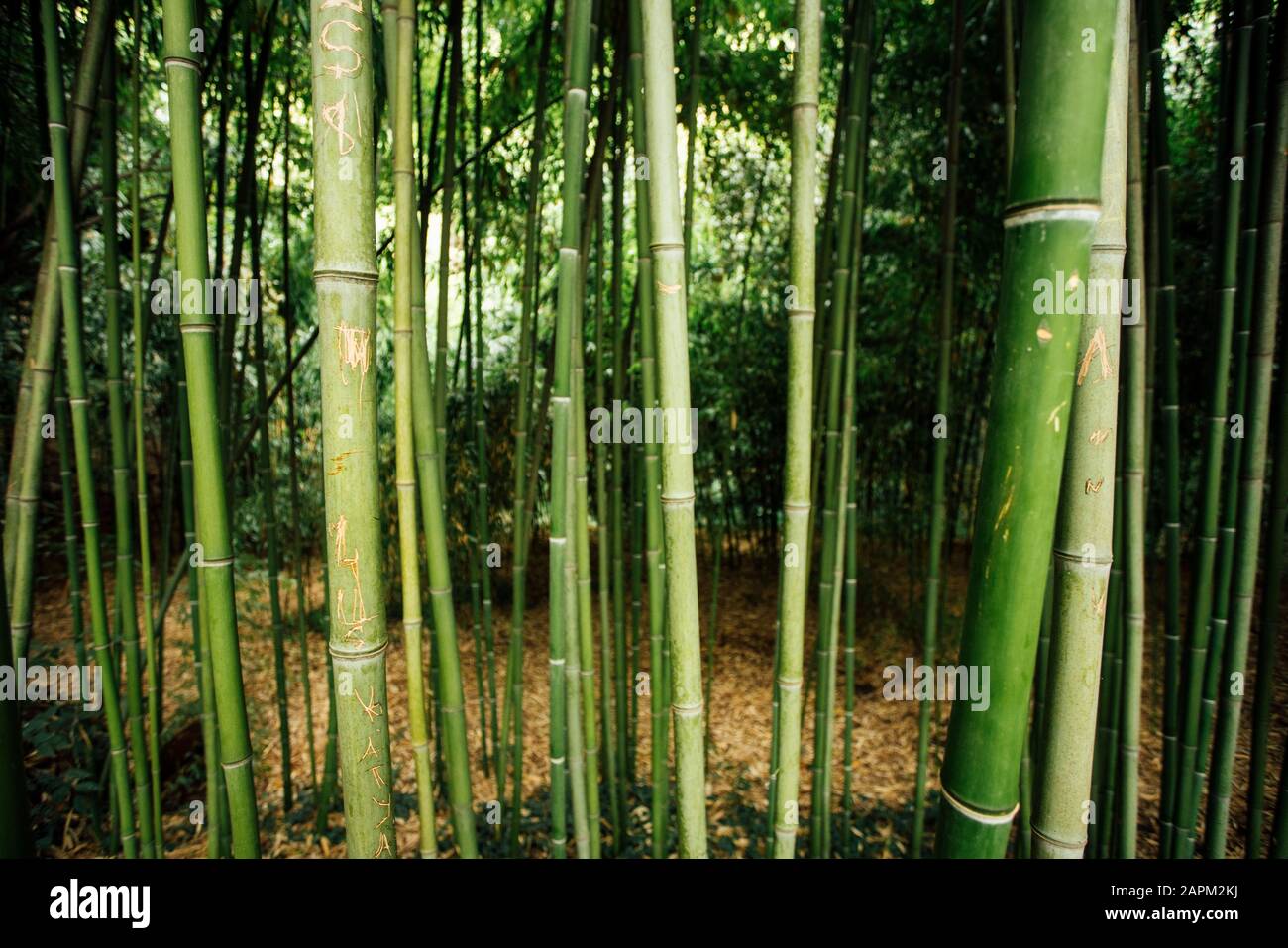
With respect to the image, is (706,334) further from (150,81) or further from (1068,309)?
(1068,309)

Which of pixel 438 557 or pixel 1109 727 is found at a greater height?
pixel 438 557

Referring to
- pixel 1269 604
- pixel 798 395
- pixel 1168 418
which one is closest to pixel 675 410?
pixel 798 395

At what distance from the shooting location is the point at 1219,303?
1236 millimetres

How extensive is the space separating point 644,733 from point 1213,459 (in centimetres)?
244

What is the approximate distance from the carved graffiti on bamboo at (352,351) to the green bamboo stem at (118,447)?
802 mm

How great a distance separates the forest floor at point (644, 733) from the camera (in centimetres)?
229

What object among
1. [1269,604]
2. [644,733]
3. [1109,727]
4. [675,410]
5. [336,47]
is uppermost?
[336,47]

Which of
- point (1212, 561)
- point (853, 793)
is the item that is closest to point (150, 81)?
point (1212, 561)

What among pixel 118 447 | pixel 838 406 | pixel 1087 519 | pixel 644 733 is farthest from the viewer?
pixel 644 733

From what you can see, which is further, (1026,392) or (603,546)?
(603,546)

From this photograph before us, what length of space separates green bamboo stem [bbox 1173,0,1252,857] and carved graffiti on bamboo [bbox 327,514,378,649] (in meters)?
1.50

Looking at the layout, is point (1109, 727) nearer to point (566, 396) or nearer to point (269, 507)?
point (566, 396)

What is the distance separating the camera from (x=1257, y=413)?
4.12 ft

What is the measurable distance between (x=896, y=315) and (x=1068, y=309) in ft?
11.4
